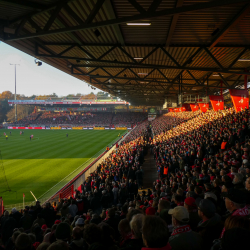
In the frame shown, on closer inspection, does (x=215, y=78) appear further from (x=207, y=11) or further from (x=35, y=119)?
(x=35, y=119)

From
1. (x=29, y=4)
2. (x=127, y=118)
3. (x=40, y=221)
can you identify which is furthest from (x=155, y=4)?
(x=127, y=118)

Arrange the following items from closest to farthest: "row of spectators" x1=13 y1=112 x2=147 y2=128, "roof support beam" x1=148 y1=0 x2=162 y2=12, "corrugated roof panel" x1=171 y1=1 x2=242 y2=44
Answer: "roof support beam" x1=148 y1=0 x2=162 y2=12 → "corrugated roof panel" x1=171 y1=1 x2=242 y2=44 → "row of spectators" x1=13 y1=112 x2=147 y2=128

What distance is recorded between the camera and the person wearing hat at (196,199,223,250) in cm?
253

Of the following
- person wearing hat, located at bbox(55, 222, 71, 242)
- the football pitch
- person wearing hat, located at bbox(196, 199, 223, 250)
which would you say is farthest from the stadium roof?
the football pitch

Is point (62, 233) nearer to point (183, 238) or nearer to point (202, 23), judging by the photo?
point (183, 238)

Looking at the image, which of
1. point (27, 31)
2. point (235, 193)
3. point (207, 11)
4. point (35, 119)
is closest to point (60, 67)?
point (27, 31)

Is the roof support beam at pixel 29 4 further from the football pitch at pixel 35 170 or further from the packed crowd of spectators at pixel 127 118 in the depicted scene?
the packed crowd of spectators at pixel 127 118

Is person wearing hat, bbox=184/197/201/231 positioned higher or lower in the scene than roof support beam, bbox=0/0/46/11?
lower

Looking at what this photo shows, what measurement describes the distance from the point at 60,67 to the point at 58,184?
8056mm

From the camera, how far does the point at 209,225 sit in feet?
8.66

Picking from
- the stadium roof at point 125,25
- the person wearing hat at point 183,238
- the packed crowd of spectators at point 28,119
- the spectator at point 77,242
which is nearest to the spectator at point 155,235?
the person wearing hat at point 183,238

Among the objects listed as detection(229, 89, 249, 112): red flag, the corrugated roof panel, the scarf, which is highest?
the corrugated roof panel

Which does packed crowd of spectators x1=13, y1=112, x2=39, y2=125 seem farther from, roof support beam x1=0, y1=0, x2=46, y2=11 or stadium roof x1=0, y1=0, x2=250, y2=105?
roof support beam x1=0, y1=0, x2=46, y2=11

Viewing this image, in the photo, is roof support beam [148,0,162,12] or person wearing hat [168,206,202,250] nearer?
person wearing hat [168,206,202,250]
